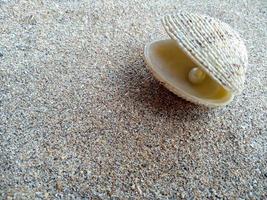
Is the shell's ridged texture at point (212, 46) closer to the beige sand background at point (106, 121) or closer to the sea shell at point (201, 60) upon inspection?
the sea shell at point (201, 60)

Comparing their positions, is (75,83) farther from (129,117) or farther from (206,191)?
(206,191)

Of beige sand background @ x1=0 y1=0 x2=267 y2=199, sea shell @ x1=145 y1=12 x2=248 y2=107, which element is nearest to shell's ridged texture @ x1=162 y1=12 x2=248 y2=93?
sea shell @ x1=145 y1=12 x2=248 y2=107

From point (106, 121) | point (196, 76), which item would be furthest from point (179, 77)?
point (106, 121)

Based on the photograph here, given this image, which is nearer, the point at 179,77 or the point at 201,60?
the point at 201,60

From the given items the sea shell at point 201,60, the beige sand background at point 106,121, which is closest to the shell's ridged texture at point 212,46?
the sea shell at point 201,60

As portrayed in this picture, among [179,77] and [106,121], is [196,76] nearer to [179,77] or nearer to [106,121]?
[179,77]

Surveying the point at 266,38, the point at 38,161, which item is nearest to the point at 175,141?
the point at 38,161

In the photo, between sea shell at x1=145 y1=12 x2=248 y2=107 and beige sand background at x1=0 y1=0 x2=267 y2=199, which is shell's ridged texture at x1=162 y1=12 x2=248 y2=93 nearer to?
sea shell at x1=145 y1=12 x2=248 y2=107
